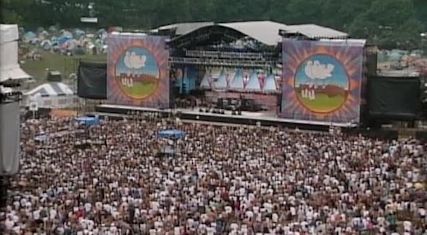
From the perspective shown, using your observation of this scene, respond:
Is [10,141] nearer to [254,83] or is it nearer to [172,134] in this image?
[172,134]

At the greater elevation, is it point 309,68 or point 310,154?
point 309,68

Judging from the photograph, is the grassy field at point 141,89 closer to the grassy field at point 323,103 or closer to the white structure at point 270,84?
the white structure at point 270,84

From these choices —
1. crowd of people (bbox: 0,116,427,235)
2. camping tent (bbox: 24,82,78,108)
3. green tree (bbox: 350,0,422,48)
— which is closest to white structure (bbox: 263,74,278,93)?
crowd of people (bbox: 0,116,427,235)

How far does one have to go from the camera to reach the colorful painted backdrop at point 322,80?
65.2 ft

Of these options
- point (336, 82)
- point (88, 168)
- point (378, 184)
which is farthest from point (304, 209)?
point (336, 82)

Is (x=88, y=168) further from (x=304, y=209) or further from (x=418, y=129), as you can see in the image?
(x=418, y=129)

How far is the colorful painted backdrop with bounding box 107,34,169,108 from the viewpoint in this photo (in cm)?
2252

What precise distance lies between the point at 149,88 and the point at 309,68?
4.42m

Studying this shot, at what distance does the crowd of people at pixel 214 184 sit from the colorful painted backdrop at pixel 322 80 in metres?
1.67

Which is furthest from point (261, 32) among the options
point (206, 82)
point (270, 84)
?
point (206, 82)

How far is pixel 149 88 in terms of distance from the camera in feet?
74.2

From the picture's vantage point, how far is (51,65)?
31.0 m

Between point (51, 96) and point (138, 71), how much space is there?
236cm

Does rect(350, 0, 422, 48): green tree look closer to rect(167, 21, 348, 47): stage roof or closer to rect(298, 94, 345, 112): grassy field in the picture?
rect(167, 21, 348, 47): stage roof
